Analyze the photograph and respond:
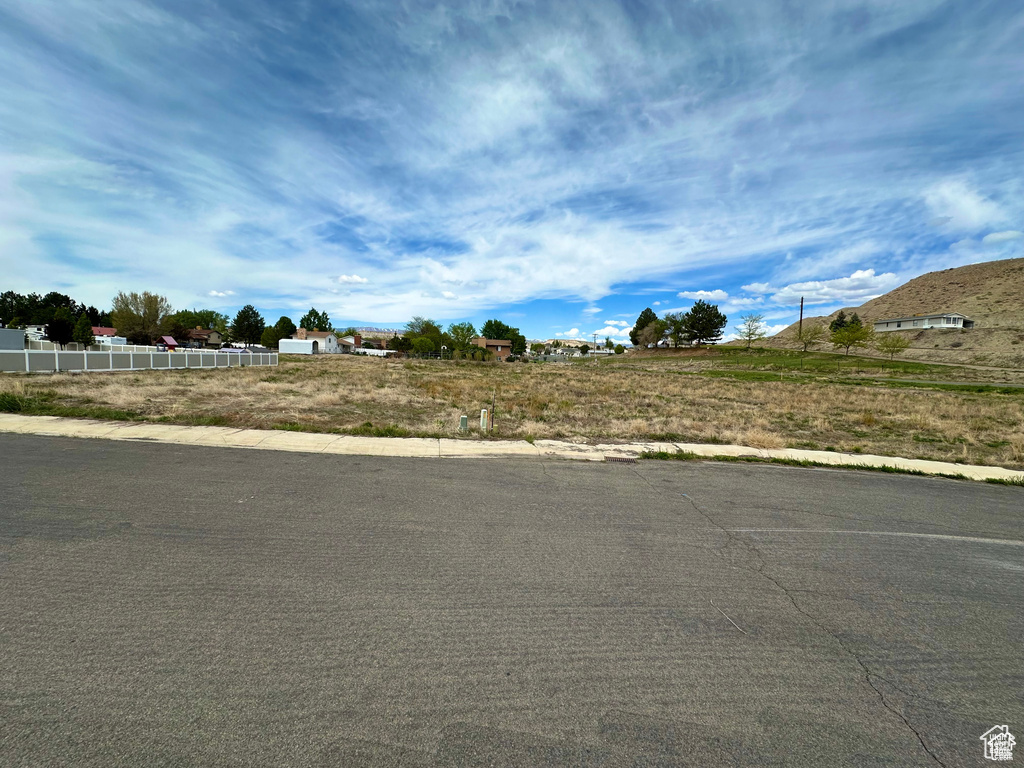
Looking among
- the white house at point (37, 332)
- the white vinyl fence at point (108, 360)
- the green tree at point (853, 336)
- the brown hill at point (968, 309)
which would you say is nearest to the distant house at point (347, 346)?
the white house at point (37, 332)

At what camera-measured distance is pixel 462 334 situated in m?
90.9

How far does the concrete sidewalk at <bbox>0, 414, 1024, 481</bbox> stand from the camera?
9297mm

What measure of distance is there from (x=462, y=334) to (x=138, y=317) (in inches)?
2159

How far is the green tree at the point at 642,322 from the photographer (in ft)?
413

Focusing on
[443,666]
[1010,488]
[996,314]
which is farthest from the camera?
[996,314]

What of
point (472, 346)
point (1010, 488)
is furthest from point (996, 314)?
point (1010, 488)

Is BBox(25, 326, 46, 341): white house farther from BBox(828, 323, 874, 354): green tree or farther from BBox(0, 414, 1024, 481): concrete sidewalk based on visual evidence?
BBox(828, 323, 874, 354): green tree

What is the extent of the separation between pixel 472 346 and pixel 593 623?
8745 centimetres

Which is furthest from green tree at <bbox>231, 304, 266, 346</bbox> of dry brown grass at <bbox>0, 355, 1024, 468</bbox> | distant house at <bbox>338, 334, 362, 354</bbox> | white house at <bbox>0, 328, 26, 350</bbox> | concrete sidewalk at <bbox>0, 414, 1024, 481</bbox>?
concrete sidewalk at <bbox>0, 414, 1024, 481</bbox>

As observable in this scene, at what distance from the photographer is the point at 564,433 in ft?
39.8

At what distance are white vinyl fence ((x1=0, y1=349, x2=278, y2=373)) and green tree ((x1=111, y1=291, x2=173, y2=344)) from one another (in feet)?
151

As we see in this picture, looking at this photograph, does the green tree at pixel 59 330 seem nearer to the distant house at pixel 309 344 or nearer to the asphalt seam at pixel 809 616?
the distant house at pixel 309 344

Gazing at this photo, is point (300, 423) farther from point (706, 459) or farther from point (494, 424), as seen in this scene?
point (706, 459)
